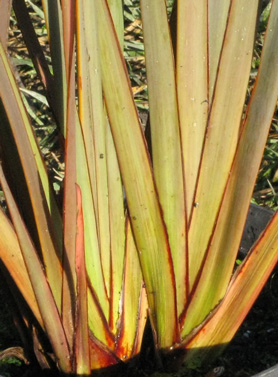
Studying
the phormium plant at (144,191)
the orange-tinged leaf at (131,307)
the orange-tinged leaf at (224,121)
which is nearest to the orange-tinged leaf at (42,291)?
the phormium plant at (144,191)

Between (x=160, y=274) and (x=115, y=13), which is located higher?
(x=115, y=13)

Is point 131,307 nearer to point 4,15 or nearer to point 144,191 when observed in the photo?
point 144,191

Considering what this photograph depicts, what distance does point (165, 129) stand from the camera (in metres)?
0.93

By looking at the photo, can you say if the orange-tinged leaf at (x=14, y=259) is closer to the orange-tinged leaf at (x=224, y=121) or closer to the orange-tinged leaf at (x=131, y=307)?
the orange-tinged leaf at (x=131, y=307)

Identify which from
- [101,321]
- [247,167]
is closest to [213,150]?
[247,167]

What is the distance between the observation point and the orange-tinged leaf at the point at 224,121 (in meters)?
0.94

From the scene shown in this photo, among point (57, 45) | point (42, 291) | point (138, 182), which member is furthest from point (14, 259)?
point (57, 45)

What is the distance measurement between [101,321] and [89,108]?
32 centimetres

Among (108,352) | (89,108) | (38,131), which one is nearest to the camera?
(89,108)

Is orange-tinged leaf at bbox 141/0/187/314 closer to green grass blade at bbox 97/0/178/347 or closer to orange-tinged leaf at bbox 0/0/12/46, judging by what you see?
green grass blade at bbox 97/0/178/347

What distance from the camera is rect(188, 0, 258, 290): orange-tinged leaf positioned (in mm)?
942

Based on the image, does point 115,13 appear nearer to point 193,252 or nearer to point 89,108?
point 89,108

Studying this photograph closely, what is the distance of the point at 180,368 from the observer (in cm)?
105

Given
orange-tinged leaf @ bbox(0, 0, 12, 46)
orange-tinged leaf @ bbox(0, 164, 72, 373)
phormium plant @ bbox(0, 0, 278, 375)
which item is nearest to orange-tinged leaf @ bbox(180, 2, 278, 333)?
phormium plant @ bbox(0, 0, 278, 375)
